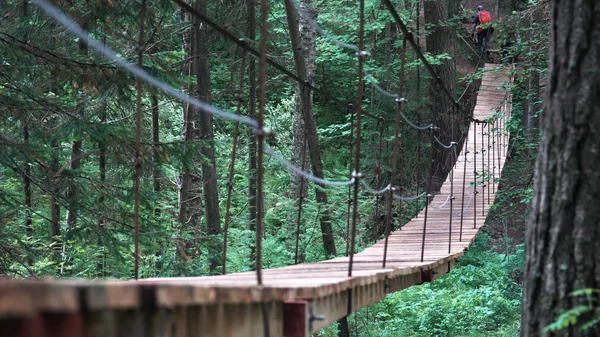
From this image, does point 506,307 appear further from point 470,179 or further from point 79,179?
point 79,179

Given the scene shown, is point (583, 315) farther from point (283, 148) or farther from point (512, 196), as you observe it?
point (283, 148)

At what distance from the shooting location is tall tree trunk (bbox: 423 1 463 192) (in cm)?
934

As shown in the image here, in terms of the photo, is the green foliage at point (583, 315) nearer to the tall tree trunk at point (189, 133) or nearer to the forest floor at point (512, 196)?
the forest floor at point (512, 196)

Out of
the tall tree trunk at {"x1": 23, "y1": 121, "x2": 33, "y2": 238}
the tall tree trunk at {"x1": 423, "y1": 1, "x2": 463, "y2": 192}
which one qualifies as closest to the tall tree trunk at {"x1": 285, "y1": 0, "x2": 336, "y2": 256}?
the tall tree trunk at {"x1": 23, "y1": 121, "x2": 33, "y2": 238}

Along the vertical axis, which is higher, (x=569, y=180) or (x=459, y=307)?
(x=569, y=180)

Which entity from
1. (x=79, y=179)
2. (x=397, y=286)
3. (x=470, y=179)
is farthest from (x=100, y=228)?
(x=470, y=179)

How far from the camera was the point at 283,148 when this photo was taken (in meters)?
9.45

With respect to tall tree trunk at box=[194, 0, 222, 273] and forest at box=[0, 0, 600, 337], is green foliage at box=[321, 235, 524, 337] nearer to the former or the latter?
forest at box=[0, 0, 600, 337]

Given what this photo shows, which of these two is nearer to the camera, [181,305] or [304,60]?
[181,305]

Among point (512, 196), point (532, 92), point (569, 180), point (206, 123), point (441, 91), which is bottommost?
point (512, 196)

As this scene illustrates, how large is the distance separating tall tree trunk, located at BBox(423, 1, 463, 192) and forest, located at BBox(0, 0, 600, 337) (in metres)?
0.04

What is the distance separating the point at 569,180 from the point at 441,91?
7.64 meters

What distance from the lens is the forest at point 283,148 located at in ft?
6.73

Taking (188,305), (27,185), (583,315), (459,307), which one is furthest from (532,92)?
(188,305)
